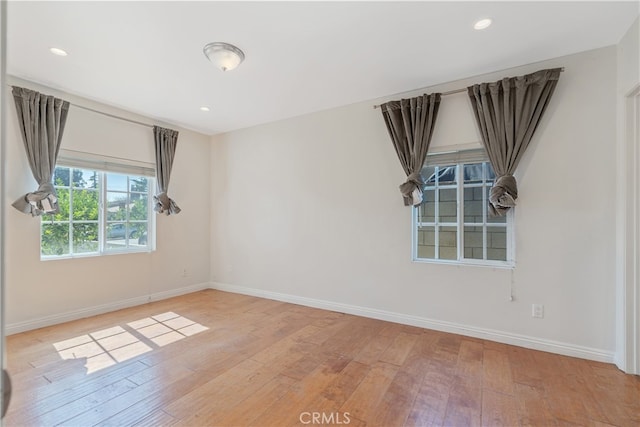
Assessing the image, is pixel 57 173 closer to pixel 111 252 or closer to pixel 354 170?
pixel 111 252

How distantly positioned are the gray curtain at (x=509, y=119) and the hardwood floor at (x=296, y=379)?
1.49m

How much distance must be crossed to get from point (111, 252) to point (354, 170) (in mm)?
3537

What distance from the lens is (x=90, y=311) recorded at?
376 cm

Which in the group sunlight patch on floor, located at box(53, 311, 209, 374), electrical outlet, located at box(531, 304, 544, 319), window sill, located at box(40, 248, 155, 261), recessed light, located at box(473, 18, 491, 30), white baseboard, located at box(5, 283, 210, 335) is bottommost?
sunlight patch on floor, located at box(53, 311, 209, 374)

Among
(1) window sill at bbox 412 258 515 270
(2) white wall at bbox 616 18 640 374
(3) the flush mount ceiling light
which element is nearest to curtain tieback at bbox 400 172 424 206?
(1) window sill at bbox 412 258 515 270

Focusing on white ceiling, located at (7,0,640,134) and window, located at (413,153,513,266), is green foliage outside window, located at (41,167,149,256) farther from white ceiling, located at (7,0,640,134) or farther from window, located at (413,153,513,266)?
window, located at (413,153,513,266)

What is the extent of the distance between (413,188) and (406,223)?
455 millimetres

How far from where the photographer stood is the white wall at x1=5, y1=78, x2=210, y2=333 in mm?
3184

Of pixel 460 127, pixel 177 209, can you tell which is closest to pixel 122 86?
pixel 177 209

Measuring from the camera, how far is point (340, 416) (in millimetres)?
1889

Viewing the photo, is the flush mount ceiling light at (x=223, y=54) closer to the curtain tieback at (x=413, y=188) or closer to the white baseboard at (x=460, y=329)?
the curtain tieback at (x=413, y=188)

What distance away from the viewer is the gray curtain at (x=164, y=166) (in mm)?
4414

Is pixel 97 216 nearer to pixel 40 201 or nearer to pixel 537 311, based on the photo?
pixel 40 201

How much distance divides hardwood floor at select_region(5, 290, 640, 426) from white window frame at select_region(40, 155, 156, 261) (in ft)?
3.17
